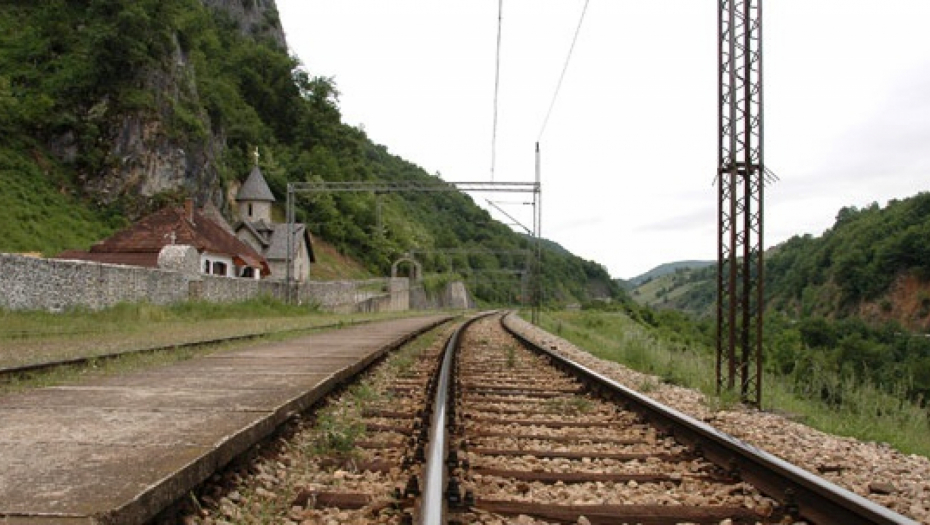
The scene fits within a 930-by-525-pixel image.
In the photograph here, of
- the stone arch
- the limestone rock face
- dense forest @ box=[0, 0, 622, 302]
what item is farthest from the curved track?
the limestone rock face

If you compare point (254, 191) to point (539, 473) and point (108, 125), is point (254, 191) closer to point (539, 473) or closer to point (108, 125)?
point (108, 125)

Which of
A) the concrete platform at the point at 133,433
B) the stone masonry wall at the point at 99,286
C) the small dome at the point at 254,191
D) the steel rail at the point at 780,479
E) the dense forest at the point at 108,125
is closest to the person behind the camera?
the concrete platform at the point at 133,433

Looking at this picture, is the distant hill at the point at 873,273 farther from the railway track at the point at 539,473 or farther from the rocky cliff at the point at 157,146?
the railway track at the point at 539,473

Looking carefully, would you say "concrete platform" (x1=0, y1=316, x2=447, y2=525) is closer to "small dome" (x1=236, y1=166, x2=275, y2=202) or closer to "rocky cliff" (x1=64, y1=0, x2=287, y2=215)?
"rocky cliff" (x1=64, y1=0, x2=287, y2=215)

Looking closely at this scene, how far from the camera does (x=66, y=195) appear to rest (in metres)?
42.0

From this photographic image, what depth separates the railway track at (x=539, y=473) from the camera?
3.72 meters

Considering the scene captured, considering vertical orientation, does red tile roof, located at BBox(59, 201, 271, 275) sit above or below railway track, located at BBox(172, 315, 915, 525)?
above

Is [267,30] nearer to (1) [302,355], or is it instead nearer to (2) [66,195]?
(2) [66,195]

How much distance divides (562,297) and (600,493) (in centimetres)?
13860

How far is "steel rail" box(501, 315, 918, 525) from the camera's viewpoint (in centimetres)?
343

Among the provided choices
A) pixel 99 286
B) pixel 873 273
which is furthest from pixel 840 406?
pixel 873 273

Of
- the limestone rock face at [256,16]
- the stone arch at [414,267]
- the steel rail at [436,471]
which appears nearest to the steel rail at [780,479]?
the steel rail at [436,471]

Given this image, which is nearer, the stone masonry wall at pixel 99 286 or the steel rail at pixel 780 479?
the steel rail at pixel 780 479

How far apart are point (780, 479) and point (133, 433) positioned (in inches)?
144
